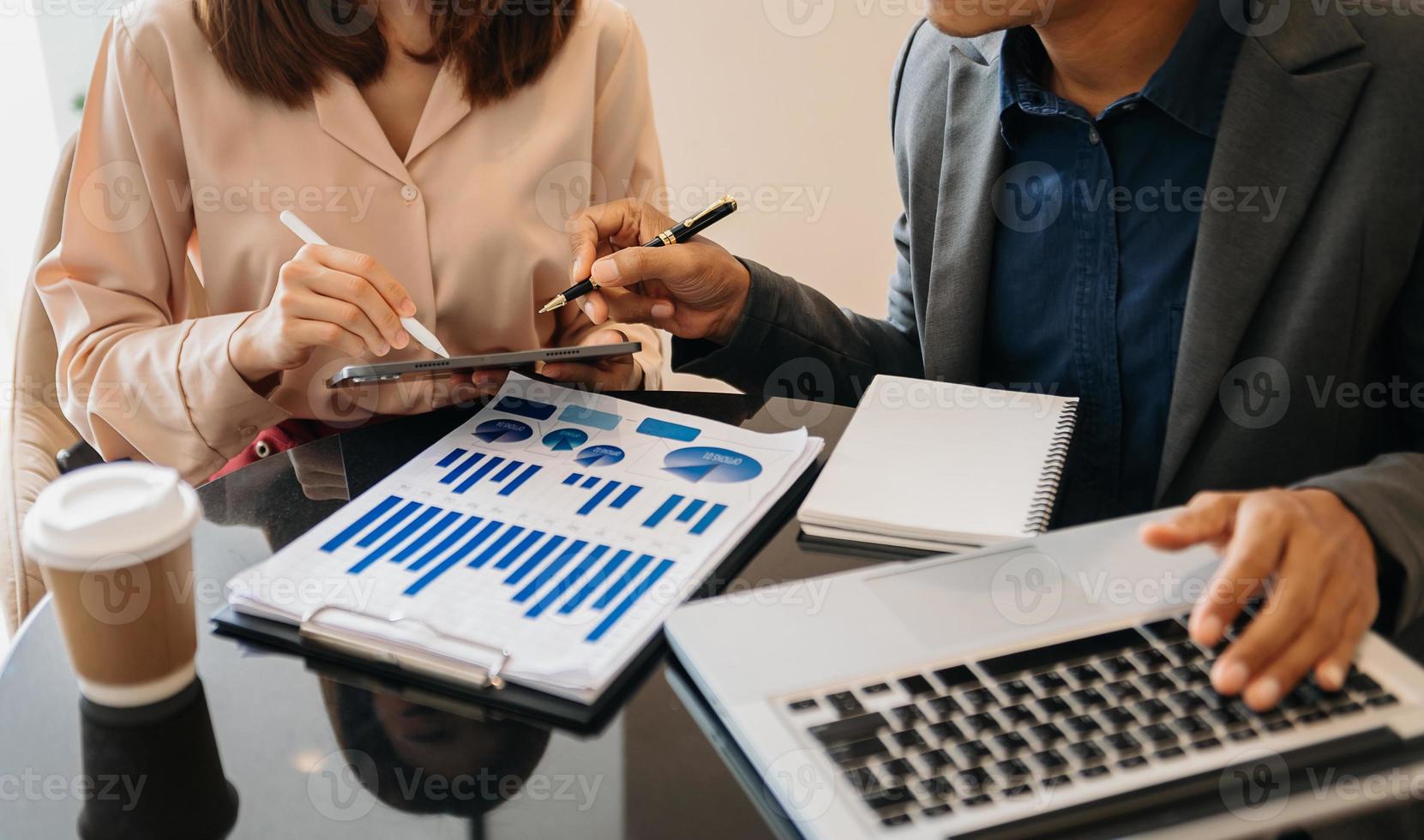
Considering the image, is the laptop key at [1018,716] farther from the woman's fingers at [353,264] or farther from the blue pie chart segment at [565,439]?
the woman's fingers at [353,264]

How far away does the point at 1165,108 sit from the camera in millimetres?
1043

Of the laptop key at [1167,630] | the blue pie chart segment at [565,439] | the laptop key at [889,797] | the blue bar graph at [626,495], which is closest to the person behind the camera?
the laptop key at [889,797]

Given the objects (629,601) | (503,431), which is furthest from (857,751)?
(503,431)

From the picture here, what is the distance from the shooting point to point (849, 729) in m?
0.62

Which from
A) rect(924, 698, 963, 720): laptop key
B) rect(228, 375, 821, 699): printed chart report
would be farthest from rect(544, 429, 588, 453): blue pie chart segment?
rect(924, 698, 963, 720): laptop key

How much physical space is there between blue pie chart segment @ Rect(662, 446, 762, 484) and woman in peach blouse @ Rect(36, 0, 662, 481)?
24cm

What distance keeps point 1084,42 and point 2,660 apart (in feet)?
3.43

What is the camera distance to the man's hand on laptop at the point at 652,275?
3.61ft

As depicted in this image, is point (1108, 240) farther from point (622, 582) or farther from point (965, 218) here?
point (622, 582)

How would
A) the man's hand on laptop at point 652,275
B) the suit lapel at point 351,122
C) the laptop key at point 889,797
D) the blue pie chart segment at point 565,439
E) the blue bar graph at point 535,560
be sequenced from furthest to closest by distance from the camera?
the suit lapel at point 351,122, the man's hand on laptop at point 652,275, the blue pie chart segment at point 565,439, the blue bar graph at point 535,560, the laptop key at point 889,797

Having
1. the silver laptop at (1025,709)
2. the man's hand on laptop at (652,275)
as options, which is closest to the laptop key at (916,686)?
the silver laptop at (1025,709)

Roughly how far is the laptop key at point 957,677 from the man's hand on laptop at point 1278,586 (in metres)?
0.13

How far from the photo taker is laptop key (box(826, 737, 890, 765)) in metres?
0.60

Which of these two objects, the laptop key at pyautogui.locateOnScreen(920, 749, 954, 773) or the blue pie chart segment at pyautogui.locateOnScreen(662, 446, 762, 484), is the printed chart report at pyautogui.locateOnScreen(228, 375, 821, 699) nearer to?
the blue pie chart segment at pyautogui.locateOnScreen(662, 446, 762, 484)
